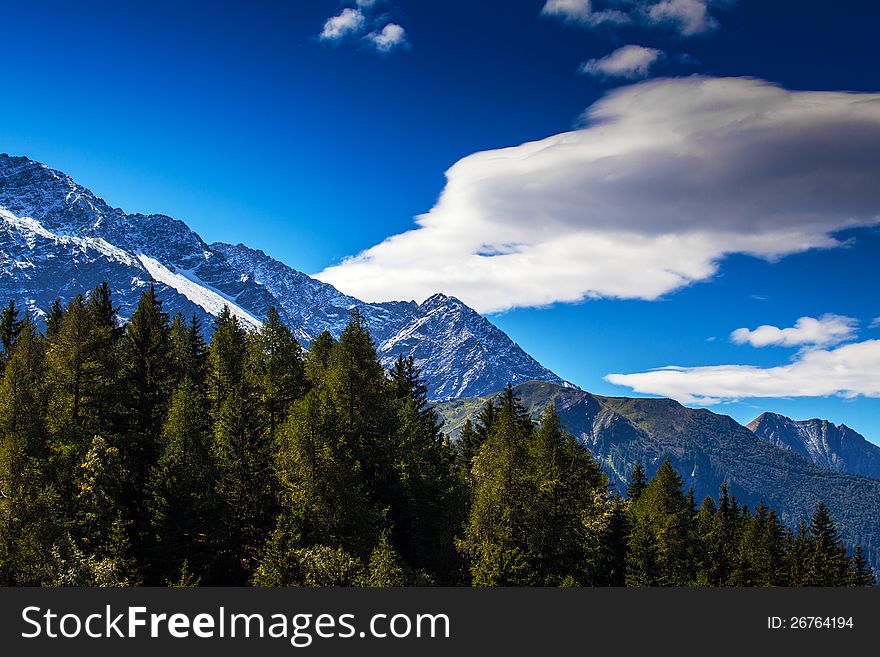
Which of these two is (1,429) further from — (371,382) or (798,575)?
(798,575)

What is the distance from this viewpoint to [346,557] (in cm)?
4041

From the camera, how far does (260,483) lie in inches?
1853

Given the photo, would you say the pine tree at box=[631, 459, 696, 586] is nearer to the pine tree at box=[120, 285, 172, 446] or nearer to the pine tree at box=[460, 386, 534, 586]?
the pine tree at box=[460, 386, 534, 586]

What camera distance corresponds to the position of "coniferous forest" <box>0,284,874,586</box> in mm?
38438

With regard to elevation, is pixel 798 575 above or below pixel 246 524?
below

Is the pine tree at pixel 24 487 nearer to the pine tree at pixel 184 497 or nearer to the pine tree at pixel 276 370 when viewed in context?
the pine tree at pixel 184 497

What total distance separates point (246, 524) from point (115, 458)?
948 cm

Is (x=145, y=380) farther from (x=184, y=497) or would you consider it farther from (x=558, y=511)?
(x=558, y=511)

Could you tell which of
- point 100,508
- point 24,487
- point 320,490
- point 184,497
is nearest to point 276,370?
point 184,497

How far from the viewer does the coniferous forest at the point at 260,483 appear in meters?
38.4

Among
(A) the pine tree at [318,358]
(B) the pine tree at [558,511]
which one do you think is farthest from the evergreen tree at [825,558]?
(A) the pine tree at [318,358]

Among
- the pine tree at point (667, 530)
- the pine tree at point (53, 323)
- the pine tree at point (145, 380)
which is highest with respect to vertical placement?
the pine tree at point (53, 323)

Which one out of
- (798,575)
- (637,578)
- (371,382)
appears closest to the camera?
(371,382)

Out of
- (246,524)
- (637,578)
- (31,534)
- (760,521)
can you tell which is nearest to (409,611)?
(31,534)
